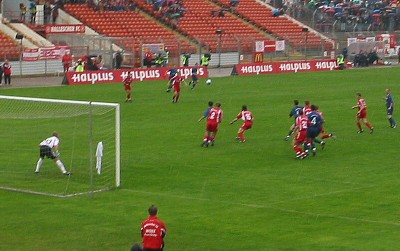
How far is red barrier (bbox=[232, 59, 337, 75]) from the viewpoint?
7150cm

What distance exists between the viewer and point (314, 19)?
9356cm

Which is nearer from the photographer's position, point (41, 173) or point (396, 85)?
point (41, 173)

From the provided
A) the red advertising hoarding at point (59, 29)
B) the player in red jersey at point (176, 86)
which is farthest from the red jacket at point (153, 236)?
Answer: the red advertising hoarding at point (59, 29)

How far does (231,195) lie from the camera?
2797 centimetres

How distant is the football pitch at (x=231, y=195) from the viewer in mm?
22938

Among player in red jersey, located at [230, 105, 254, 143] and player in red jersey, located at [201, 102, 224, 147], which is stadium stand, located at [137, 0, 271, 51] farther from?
player in red jersey, located at [201, 102, 224, 147]

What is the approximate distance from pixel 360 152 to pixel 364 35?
179ft

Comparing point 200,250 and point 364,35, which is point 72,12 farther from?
point 200,250

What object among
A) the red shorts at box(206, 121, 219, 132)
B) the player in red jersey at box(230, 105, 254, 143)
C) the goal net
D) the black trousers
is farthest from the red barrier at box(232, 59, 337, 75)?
the red shorts at box(206, 121, 219, 132)

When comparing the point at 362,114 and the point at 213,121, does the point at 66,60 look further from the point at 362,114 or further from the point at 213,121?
the point at 213,121

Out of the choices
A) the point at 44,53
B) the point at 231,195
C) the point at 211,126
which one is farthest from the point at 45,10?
the point at 231,195

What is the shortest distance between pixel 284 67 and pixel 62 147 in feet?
137

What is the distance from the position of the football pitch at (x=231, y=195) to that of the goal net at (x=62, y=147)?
558mm

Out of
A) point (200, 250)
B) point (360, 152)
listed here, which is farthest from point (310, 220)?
point (360, 152)
